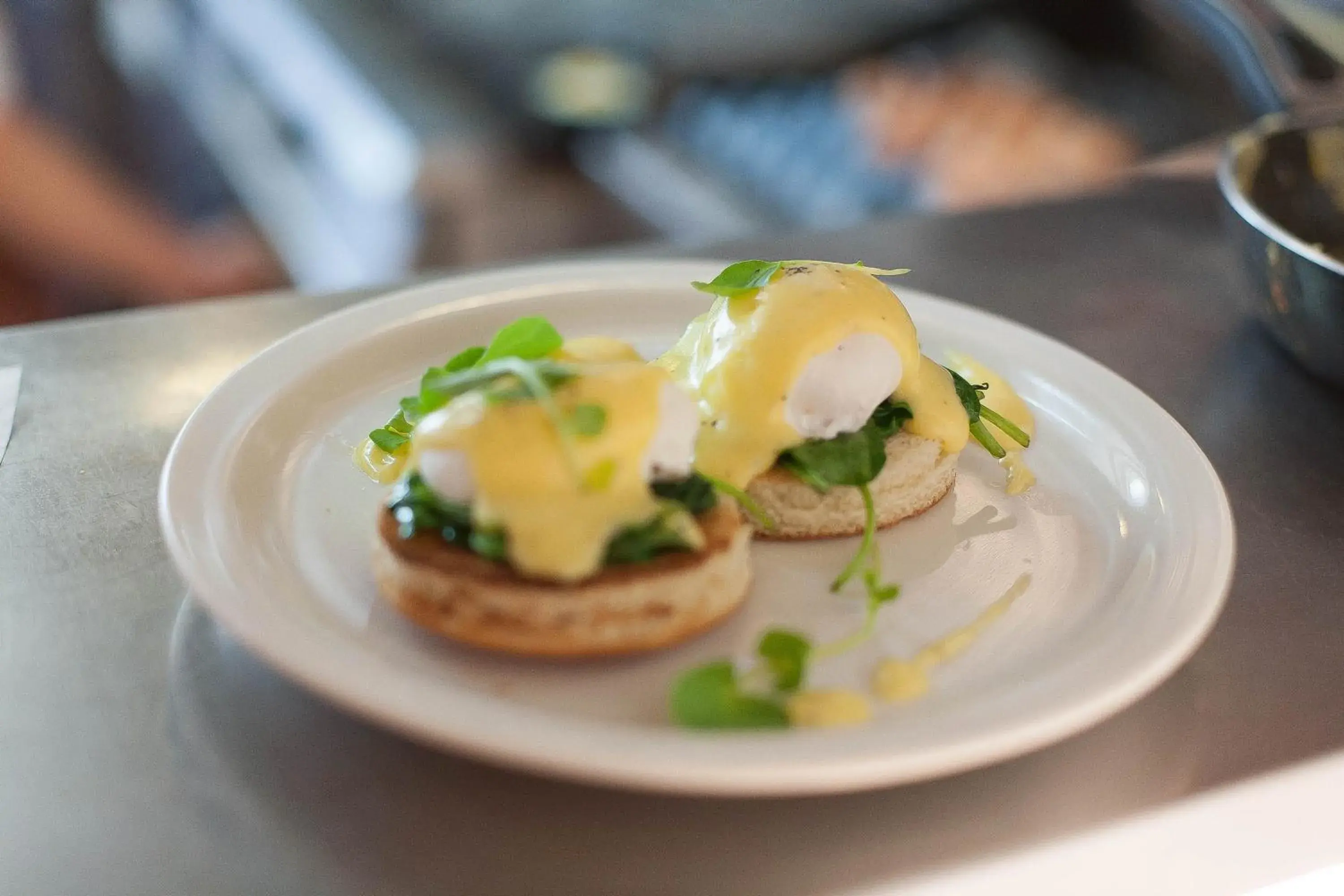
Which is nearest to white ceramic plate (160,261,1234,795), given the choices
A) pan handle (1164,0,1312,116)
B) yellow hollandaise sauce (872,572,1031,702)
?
yellow hollandaise sauce (872,572,1031,702)

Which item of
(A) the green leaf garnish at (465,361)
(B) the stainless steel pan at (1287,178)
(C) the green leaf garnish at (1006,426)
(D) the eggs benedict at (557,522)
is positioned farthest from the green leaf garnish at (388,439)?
(B) the stainless steel pan at (1287,178)

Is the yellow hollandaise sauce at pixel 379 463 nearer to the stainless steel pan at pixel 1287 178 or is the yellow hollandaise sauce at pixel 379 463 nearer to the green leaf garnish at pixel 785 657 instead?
the green leaf garnish at pixel 785 657

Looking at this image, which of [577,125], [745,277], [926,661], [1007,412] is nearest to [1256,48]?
[1007,412]

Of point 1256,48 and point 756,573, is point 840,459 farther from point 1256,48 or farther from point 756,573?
point 1256,48

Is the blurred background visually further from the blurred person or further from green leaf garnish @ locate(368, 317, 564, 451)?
green leaf garnish @ locate(368, 317, 564, 451)

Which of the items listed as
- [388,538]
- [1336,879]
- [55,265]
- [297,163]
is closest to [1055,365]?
[1336,879]

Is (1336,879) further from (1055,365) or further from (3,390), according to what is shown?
(3,390)
